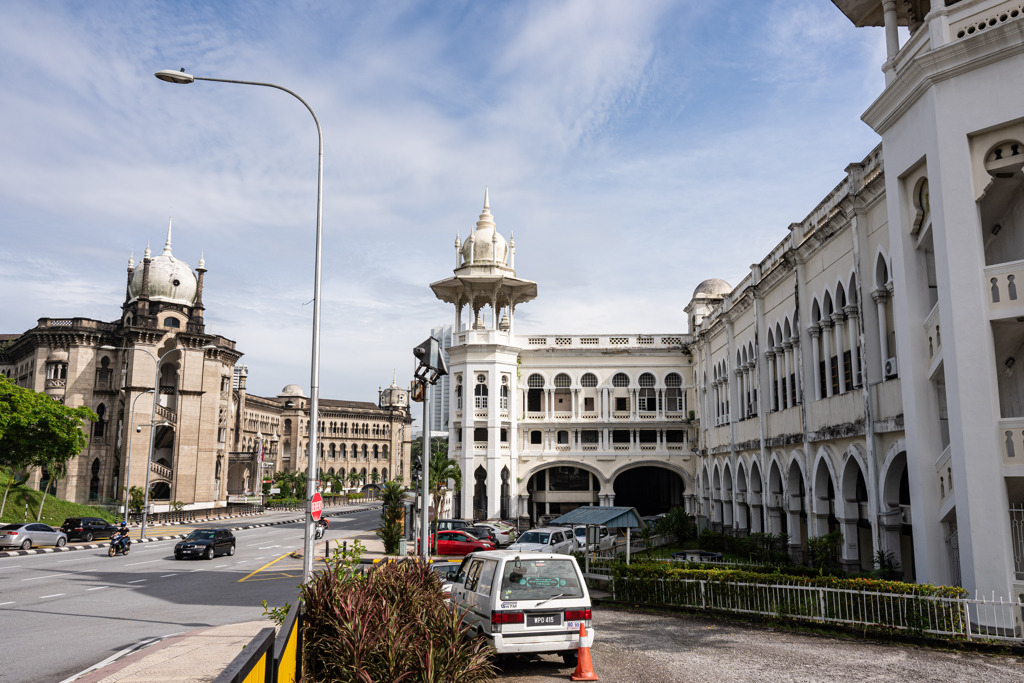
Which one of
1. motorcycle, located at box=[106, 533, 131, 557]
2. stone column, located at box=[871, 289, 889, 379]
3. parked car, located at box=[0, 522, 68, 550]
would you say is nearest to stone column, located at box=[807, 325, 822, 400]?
stone column, located at box=[871, 289, 889, 379]

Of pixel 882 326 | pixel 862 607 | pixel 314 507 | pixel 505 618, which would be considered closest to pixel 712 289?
pixel 882 326

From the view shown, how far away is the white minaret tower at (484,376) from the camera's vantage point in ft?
144

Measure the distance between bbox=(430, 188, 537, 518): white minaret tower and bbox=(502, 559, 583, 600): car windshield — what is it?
1311 inches

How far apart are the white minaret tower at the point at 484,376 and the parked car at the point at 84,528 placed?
1873cm

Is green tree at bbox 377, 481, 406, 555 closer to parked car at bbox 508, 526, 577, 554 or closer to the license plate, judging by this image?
parked car at bbox 508, 526, 577, 554

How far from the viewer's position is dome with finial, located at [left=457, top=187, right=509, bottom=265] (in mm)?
45562

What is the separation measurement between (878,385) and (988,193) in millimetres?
5497

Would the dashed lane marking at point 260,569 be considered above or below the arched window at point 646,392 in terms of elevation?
below

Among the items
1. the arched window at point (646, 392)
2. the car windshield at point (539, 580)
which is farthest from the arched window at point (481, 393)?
the car windshield at point (539, 580)

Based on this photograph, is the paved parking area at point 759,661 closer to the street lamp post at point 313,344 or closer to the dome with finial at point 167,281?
the street lamp post at point 313,344

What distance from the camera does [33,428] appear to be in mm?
41000

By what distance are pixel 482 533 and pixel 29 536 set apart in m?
19.6

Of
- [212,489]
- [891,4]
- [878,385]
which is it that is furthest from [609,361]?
→ [212,489]

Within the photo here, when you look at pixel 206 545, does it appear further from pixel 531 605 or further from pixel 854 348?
pixel 854 348
